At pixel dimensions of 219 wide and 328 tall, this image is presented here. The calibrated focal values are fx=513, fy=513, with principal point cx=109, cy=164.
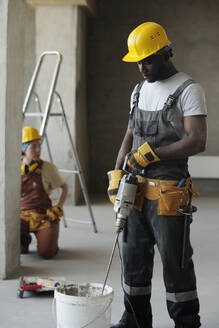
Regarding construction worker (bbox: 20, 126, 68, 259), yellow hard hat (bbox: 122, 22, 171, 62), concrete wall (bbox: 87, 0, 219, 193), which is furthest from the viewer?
concrete wall (bbox: 87, 0, 219, 193)

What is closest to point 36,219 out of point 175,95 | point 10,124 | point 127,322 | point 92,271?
point 92,271

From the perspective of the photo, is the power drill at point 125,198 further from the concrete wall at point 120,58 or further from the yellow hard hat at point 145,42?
the concrete wall at point 120,58

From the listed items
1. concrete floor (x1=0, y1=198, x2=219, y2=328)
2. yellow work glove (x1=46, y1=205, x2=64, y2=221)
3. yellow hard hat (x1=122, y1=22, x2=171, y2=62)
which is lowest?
concrete floor (x1=0, y1=198, x2=219, y2=328)

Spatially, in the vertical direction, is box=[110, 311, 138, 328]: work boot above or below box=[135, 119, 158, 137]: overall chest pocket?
below

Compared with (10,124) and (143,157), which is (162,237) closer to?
(143,157)

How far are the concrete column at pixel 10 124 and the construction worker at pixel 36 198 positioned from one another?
0.54 m

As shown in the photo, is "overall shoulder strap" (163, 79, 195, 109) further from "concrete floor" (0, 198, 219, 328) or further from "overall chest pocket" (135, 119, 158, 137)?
"concrete floor" (0, 198, 219, 328)

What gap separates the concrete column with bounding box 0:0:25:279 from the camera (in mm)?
3744

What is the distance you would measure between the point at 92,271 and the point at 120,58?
541cm

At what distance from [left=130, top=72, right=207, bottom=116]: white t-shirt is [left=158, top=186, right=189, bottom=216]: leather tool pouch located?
1.30ft

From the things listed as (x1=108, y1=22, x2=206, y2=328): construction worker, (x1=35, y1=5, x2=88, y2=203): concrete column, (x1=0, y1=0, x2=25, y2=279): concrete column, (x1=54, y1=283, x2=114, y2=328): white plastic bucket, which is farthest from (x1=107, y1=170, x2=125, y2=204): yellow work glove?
(x1=35, y1=5, x2=88, y2=203): concrete column

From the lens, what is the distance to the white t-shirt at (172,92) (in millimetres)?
2520

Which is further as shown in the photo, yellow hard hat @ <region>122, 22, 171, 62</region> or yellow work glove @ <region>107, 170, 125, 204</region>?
yellow work glove @ <region>107, 170, 125, 204</region>

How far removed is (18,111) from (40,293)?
1.41 metres
